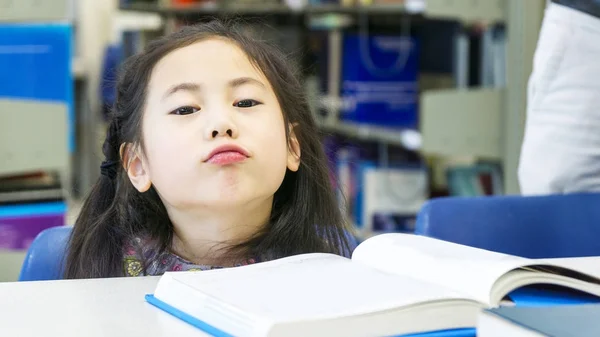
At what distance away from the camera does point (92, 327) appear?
650 mm

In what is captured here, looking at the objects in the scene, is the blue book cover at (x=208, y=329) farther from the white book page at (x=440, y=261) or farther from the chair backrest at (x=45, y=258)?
the chair backrest at (x=45, y=258)

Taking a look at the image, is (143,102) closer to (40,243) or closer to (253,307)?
(40,243)

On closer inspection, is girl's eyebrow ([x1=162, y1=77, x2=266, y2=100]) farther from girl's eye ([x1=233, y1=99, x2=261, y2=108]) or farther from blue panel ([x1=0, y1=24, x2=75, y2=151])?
blue panel ([x1=0, y1=24, x2=75, y2=151])

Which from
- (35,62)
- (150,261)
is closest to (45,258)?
(150,261)

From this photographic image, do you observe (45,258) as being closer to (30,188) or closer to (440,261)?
(440,261)

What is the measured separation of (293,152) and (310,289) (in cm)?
55

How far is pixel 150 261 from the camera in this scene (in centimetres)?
117

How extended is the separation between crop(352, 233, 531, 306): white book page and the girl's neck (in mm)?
309

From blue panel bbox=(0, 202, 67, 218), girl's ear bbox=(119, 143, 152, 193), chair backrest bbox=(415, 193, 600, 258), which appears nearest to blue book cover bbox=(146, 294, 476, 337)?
girl's ear bbox=(119, 143, 152, 193)

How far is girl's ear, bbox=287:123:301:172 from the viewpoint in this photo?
1.22 meters

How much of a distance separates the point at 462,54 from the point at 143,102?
1.89 meters

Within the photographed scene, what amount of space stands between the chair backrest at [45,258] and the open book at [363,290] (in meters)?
0.47

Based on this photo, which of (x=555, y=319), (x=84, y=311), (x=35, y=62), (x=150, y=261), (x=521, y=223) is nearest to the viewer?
(x=555, y=319)

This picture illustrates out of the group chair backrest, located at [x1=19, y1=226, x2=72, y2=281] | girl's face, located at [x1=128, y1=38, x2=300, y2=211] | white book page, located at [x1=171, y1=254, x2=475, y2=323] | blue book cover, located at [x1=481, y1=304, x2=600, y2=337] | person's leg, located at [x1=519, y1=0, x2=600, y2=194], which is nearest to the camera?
blue book cover, located at [x1=481, y1=304, x2=600, y2=337]
